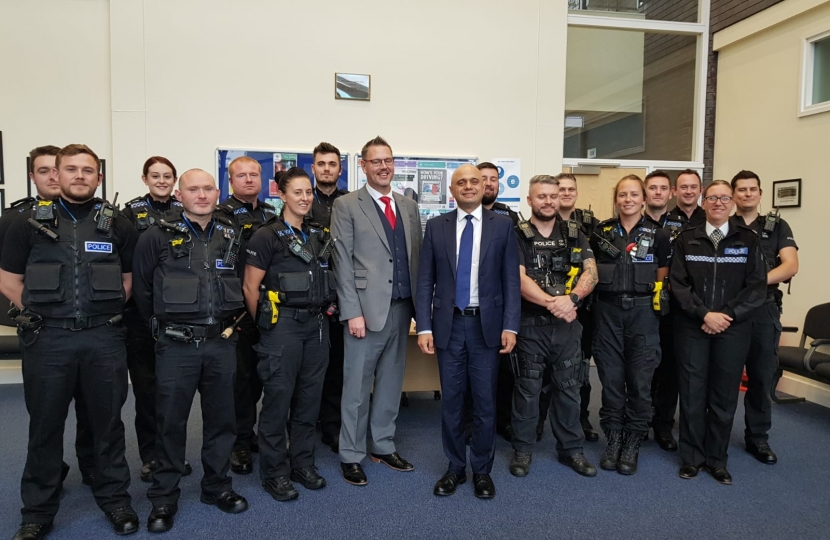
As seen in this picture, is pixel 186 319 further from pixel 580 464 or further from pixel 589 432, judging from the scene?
pixel 589 432

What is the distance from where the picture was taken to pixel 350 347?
3.15 meters

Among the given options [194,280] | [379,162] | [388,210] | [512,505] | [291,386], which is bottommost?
[512,505]

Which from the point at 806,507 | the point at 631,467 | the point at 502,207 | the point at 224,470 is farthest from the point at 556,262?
the point at 224,470

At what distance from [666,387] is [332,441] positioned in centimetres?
241

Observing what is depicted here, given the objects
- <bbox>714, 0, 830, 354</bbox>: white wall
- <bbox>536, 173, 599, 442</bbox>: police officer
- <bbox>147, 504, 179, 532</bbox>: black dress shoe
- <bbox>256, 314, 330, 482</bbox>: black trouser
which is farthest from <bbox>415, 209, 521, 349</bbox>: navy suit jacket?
<bbox>714, 0, 830, 354</bbox>: white wall

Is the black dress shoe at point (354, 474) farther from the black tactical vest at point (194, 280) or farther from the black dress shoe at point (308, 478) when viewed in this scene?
the black tactical vest at point (194, 280)

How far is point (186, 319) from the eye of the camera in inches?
102

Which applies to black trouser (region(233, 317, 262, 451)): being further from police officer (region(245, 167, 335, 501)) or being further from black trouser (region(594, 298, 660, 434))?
black trouser (region(594, 298, 660, 434))

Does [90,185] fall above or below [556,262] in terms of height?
above

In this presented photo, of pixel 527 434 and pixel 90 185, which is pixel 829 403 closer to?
pixel 527 434

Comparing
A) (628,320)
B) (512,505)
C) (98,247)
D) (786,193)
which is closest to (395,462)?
(512,505)

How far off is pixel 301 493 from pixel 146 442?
1022 millimetres

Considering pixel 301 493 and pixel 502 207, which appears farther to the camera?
pixel 502 207

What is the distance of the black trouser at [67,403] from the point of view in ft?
7.90
